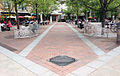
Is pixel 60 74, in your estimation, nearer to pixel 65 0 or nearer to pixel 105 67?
pixel 105 67

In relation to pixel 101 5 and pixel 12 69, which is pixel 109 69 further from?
pixel 101 5

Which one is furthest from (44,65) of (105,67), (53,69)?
(105,67)

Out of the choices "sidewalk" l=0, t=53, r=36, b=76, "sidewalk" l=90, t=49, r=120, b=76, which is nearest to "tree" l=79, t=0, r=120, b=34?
"sidewalk" l=90, t=49, r=120, b=76

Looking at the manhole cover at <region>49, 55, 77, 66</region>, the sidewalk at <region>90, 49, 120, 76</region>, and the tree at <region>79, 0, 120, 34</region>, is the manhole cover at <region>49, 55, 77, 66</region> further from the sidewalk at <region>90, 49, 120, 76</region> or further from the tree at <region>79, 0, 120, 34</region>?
the tree at <region>79, 0, 120, 34</region>

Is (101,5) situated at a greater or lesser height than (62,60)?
greater

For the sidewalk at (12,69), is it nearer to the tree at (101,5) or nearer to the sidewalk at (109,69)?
the sidewalk at (109,69)

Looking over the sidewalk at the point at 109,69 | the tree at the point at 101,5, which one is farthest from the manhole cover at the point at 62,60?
the tree at the point at 101,5

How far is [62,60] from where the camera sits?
15.2 feet

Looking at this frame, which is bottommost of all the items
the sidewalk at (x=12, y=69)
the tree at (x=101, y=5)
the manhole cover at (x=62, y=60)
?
the sidewalk at (x=12, y=69)

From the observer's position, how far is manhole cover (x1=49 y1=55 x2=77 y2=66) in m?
4.38

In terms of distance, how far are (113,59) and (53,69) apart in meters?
2.50

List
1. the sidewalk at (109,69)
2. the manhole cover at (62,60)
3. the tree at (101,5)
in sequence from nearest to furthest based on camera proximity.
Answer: the sidewalk at (109,69) < the manhole cover at (62,60) < the tree at (101,5)

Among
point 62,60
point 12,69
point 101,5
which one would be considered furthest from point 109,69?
point 101,5

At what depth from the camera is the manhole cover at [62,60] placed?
14.4 ft
